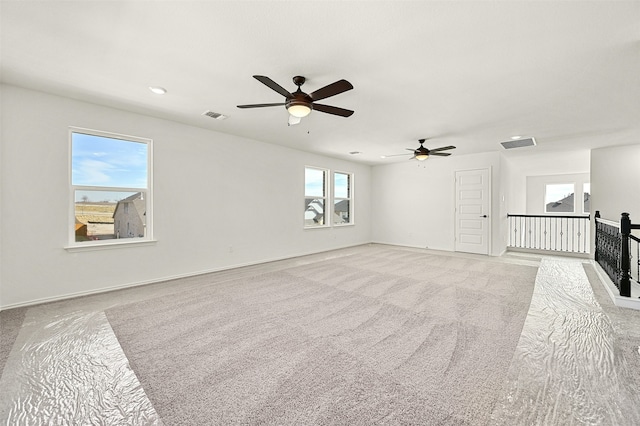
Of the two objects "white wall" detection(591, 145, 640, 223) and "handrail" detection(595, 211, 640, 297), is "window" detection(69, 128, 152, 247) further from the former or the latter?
"white wall" detection(591, 145, 640, 223)

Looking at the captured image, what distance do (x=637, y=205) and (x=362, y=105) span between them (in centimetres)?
649

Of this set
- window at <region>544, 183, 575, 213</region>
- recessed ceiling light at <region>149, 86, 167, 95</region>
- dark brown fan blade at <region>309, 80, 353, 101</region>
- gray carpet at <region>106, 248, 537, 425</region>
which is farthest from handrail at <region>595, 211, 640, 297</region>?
recessed ceiling light at <region>149, 86, 167, 95</region>

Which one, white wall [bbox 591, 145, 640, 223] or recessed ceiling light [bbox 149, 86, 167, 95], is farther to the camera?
white wall [bbox 591, 145, 640, 223]

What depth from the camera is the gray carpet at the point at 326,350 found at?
1.62m

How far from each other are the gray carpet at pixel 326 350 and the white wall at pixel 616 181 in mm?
3852

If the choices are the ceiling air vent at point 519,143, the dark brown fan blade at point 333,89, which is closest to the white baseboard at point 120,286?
the dark brown fan blade at point 333,89

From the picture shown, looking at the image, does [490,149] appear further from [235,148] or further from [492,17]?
[235,148]

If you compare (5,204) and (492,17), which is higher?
(492,17)

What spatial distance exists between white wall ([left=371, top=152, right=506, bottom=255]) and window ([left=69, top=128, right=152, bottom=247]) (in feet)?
21.6

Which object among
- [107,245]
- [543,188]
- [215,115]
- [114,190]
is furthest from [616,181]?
[107,245]

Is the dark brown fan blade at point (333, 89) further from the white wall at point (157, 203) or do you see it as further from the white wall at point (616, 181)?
the white wall at point (616, 181)

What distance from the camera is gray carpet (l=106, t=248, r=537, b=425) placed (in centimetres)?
162

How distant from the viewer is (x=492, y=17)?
2.02m

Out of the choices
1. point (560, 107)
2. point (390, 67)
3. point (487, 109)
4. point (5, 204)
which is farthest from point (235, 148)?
point (560, 107)
